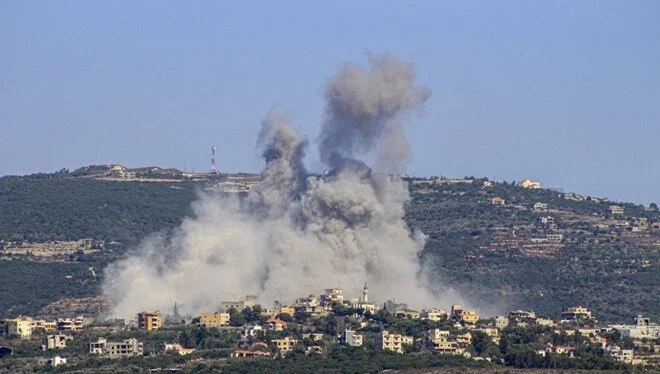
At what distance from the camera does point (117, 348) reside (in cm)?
10612

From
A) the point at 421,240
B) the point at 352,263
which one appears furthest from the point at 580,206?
the point at 352,263

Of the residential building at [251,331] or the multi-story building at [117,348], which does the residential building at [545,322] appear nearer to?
the residential building at [251,331]

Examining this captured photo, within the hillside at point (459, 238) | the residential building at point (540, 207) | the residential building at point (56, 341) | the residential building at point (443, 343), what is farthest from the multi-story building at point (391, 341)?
the residential building at point (540, 207)

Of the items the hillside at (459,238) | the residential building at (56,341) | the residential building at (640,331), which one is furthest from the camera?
the hillside at (459,238)

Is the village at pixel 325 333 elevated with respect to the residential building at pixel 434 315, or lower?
lower

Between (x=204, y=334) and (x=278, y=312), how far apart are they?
5290mm

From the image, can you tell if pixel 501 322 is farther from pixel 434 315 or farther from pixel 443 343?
pixel 443 343

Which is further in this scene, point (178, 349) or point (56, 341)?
point (56, 341)

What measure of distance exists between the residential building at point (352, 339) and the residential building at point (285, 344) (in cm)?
194

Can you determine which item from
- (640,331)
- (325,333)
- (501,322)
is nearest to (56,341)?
(325,333)

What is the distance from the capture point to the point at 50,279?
138 metres

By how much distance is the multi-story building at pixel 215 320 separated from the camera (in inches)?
4402

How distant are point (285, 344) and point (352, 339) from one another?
8.61ft

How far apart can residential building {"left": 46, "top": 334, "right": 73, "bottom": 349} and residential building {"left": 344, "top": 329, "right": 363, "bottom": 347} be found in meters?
11.0
